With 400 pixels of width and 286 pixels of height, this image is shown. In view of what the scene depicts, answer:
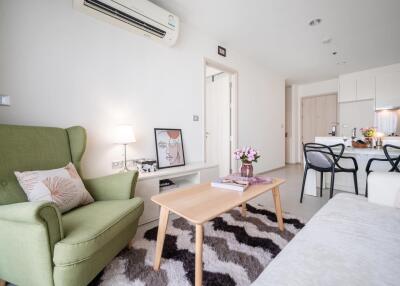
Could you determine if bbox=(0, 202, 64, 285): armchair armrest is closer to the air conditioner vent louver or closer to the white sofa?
the white sofa

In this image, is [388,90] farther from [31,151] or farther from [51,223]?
A: [31,151]

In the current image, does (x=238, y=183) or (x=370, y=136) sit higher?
(x=370, y=136)

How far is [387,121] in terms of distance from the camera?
4602mm

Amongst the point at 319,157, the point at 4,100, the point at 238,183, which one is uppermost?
the point at 4,100

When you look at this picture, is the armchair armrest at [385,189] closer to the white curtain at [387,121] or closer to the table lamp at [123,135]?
the table lamp at [123,135]

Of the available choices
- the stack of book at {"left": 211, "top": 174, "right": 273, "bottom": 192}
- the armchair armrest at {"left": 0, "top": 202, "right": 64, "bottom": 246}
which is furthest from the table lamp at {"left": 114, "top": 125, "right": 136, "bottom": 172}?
the armchair armrest at {"left": 0, "top": 202, "right": 64, "bottom": 246}

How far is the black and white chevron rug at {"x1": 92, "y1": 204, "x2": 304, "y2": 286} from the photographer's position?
125 cm

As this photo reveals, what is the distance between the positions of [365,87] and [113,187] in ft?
19.8

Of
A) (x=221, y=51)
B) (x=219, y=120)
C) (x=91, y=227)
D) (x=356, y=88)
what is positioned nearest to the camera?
(x=91, y=227)

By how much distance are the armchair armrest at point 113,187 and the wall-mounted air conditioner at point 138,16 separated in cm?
167

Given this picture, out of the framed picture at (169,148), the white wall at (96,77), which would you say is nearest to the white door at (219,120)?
the white wall at (96,77)

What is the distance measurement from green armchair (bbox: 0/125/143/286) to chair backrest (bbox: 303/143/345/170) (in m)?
2.26

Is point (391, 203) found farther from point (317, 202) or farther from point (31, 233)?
point (31, 233)

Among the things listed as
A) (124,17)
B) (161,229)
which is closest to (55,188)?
(161,229)
